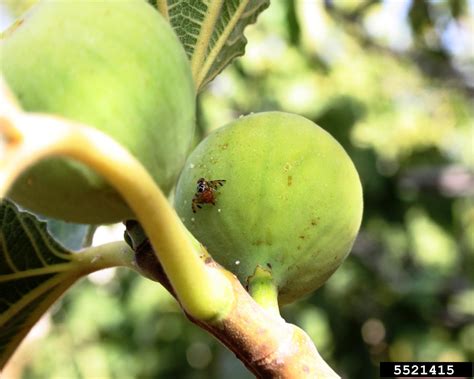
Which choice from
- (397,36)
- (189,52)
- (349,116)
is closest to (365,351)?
(349,116)

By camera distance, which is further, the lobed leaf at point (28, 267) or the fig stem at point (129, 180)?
the lobed leaf at point (28, 267)

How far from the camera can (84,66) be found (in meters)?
0.86

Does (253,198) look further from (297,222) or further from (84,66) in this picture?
(84,66)

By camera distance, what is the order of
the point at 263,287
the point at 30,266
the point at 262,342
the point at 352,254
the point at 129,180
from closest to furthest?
the point at 129,180
the point at 262,342
the point at 263,287
the point at 30,266
the point at 352,254

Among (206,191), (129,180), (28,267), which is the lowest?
(28,267)

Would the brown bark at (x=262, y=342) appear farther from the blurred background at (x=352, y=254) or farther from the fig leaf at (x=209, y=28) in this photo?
the blurred background at (x=352, y=254)

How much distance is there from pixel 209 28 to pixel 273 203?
1.27 feet

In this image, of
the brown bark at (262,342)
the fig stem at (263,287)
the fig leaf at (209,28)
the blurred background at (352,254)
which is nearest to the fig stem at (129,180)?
the brown bark at (262,342)

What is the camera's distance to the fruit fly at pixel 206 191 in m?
1.13

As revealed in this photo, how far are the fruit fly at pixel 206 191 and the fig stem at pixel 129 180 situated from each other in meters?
0.14

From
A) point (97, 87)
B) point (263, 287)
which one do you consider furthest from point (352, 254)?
point (97, 87)

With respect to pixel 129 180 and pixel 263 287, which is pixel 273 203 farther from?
pixel 129 180

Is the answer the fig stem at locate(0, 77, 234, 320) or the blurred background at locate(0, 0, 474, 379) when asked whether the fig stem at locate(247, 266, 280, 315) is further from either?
the blurred background at locate(0, 0, 474, 379)

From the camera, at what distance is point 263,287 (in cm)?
112
